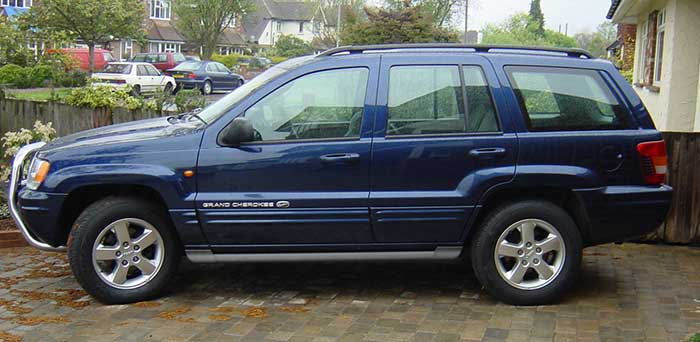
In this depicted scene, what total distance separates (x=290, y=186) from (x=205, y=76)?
29.1 metres

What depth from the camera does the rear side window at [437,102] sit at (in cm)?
591

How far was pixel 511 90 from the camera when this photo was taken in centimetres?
597

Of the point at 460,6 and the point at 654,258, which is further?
the point at 460,6

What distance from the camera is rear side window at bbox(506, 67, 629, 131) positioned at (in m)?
5.97

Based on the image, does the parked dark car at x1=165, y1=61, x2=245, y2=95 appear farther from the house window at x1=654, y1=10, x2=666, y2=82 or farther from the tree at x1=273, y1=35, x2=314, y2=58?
the tree at x1=273, y1=35, x2=314, y2=58

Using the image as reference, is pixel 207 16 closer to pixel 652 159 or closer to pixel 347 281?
pixel 347 281

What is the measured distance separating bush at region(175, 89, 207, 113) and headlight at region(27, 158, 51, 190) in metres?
3.42

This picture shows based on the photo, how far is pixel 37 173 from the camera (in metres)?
5.91

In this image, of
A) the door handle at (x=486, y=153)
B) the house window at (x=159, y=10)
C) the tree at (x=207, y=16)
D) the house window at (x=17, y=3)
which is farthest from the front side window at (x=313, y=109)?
the house window at (x=159, y=10)

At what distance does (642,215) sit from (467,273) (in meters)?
1.54

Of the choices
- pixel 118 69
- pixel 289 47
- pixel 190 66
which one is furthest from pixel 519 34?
pixel 118 69

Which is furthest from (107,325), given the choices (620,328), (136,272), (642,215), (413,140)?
(642,215)

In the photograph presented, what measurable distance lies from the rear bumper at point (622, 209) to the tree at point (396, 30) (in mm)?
14735

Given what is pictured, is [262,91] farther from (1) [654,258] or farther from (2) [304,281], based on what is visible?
(1) [654,258]
